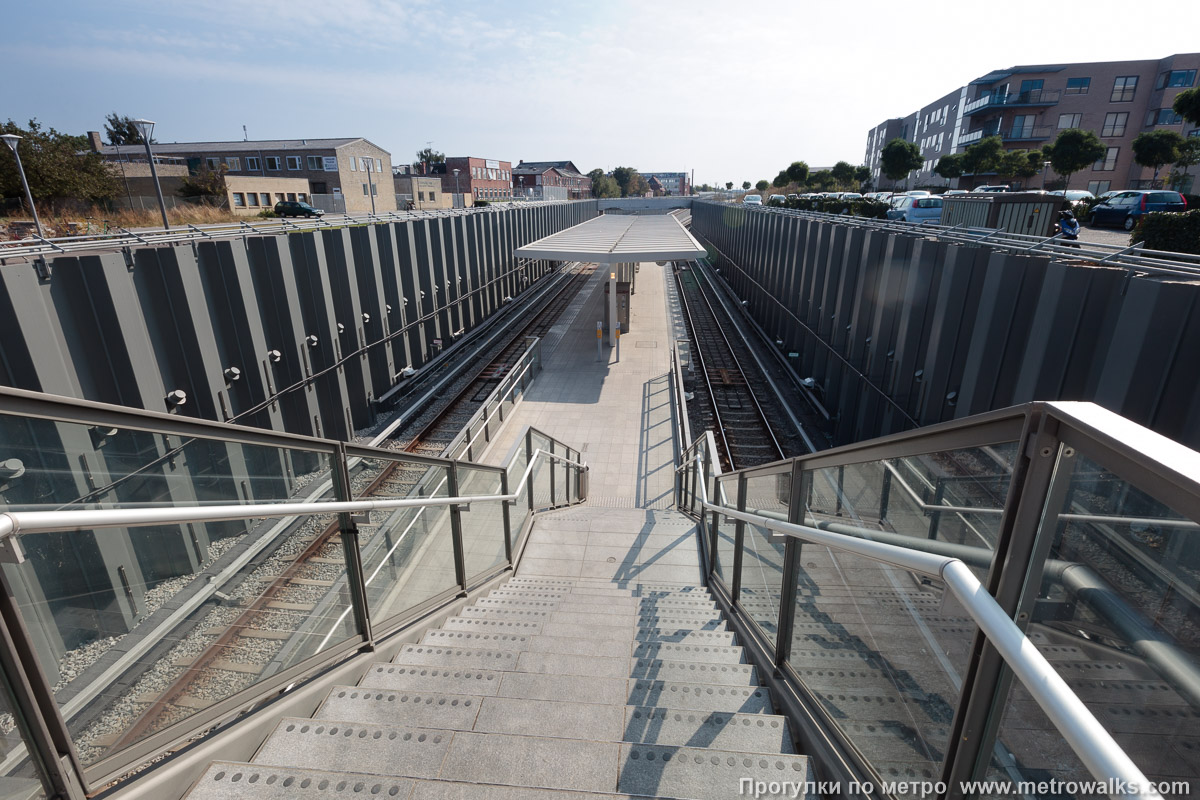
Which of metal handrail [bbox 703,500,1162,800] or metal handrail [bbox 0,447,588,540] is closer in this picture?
metal handrail [bbox 703,500,1162,800]

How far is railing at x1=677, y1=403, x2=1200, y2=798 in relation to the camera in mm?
1001

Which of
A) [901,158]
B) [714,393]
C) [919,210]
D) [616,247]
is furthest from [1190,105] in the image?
[714,393]

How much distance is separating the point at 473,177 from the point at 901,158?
5133 centimetres

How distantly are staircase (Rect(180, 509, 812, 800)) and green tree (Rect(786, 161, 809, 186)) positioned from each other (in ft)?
195

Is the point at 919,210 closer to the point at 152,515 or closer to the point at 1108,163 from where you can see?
the point at 152,515

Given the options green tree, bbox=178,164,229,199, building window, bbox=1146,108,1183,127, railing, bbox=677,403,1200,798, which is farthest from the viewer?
building window, bbox=1146,108,1183,127

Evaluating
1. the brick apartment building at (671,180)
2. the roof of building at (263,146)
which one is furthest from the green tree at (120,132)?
the brick apartment building at (671,180)

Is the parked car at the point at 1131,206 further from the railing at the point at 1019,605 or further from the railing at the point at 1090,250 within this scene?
the railing at the point at 1019,605

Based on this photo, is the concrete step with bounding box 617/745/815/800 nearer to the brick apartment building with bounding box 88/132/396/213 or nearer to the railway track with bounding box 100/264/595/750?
the railway track with bounding box 100/264/595/750

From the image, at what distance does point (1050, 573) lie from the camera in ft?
4.21

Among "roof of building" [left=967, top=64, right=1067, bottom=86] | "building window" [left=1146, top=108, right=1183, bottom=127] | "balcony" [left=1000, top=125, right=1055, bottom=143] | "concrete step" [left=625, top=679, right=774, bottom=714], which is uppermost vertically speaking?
"roof of building" [left=967, top=64, right=1067, bottom=86]

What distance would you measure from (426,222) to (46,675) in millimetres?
16979

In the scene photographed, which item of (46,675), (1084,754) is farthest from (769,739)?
(46,675)

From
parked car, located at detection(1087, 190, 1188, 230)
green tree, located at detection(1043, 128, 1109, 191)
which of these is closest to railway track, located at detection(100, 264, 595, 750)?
parked car, located at detection(1087, 190, 1188, 230)
